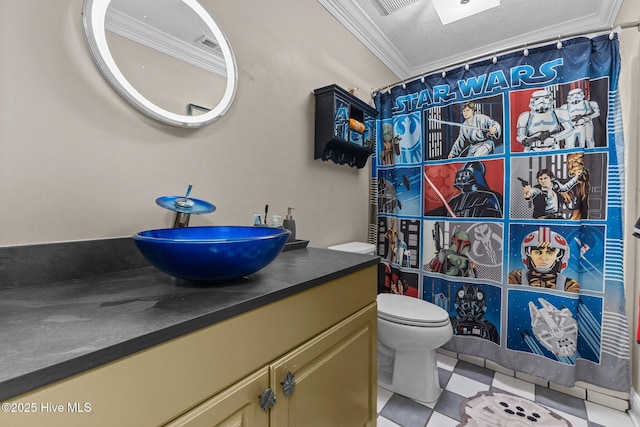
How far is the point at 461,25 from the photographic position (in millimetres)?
2027

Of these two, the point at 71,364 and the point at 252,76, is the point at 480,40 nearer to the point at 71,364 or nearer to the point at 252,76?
the point at 252,76

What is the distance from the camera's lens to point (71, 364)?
38 centimetres

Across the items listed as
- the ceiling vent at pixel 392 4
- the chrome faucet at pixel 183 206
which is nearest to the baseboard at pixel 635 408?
the chrome faucet at pixel 183 206

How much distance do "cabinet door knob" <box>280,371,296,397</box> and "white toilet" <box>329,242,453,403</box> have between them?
880 millimetres

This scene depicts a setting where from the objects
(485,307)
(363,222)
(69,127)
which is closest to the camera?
(69,127)

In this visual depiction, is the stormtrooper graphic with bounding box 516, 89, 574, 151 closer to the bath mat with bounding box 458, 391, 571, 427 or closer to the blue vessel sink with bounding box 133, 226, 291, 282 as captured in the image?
the bath mat with bounding box 458, 391, 571, 427

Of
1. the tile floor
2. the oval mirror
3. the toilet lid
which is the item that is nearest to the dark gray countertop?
the oval mirror

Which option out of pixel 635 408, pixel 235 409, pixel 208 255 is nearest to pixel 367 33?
pixel 208 255

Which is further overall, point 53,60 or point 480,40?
point 480,40

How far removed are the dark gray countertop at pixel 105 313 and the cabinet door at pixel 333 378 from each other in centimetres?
19

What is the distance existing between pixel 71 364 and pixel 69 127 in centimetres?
75

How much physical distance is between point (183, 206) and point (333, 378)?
0.77m

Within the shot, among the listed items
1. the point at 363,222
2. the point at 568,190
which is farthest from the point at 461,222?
the point at 363,222

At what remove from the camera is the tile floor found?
1.37 m
